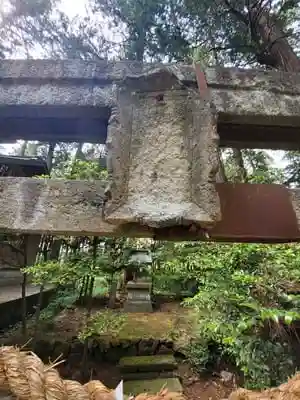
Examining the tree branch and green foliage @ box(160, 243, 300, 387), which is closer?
green foliage @ box(160, 243, 300, 387)

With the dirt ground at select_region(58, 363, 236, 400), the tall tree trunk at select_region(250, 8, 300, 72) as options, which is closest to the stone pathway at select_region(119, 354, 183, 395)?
the dirt ground at select_region(58, 363, 236, 400)

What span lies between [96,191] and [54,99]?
1.29 feet

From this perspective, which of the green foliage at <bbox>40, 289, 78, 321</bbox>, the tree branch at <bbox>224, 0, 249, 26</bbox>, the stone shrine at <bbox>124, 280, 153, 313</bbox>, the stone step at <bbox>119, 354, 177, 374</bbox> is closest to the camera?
the tree branch at <bbox>224, 0, 249, 26</bbox>

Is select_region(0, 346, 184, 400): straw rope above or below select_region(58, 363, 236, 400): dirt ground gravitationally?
above

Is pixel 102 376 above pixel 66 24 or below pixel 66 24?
below

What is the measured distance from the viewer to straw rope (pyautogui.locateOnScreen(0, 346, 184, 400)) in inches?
23.2

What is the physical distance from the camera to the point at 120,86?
115 centimetres

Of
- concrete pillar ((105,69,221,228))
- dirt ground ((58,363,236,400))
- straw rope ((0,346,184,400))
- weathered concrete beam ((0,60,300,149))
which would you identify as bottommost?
dirt ground ((58,363,236,400))

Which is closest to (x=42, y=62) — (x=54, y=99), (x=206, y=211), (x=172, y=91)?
(x=54, y=99)

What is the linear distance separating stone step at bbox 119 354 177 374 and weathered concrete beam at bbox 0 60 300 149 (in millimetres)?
3795

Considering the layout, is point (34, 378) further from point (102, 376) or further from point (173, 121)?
point (102, 376)

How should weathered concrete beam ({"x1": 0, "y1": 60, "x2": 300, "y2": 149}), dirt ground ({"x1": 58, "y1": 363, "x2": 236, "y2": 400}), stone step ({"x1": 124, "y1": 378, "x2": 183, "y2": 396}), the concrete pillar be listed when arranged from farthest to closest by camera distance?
1. dirt ground ({"x1": 58, "y1": 363, "x2": 236, "y2": 400})
2. stone step ({"x1": 124, "y1": 378, "x2": 183, "y2": 396})
3. weathered concrete beam ({"x1": 0, "y1": 60, "x2": 300, "y2": 149})
4. the concrete pillar

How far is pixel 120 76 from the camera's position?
120 centimetres

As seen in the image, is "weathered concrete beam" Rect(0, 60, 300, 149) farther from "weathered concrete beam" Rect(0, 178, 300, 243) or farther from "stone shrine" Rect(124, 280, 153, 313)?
"stone shrine" Rect(124, 280, 153, 313)
